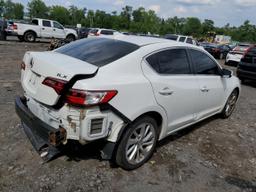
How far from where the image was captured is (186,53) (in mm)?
4137

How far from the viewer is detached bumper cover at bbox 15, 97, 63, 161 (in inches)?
118

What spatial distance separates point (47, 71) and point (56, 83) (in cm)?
27

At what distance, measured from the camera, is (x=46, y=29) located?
72.7ft

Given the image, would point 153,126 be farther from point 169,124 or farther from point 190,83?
point 190,83

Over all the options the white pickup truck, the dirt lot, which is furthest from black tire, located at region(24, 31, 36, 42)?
the dirt lot

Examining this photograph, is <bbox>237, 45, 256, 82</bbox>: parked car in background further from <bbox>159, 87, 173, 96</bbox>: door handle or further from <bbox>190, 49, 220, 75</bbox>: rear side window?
<bbox>159, 87, 173, 96</bbox>: door handle

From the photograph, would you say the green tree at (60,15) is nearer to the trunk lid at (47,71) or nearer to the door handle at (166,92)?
the trunk lid at (47,71)

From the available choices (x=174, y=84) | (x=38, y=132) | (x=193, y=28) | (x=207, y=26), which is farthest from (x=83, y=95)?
(x=207, y=26)

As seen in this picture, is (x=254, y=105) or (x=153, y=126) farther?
(x=254, y=105)

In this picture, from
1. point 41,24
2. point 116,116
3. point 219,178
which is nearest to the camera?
point 116,116

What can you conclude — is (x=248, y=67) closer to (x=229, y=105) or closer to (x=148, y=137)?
(x=229, y=105)


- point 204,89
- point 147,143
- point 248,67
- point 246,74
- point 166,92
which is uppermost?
point 166,92

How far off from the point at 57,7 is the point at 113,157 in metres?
102

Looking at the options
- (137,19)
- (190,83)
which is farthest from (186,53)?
(137,19)
